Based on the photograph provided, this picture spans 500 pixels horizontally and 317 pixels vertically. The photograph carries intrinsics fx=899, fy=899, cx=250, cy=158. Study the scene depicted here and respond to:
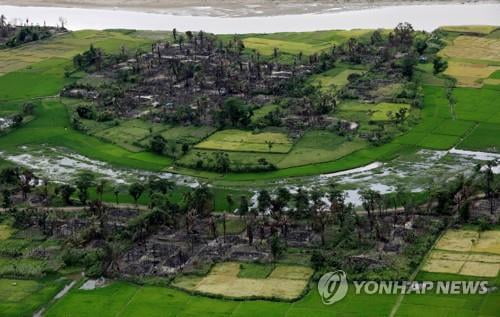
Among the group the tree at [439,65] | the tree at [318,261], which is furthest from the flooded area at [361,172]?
the tree at [439,65]

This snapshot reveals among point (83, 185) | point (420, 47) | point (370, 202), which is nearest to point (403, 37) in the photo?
point (420, 47)

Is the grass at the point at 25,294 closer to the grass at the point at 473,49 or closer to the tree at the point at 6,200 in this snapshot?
the tree at the point at 6,200

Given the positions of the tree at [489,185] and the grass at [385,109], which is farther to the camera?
the grass at [385,109]

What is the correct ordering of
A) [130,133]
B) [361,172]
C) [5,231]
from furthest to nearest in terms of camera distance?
[130,133] < [361,172] < [5,231]

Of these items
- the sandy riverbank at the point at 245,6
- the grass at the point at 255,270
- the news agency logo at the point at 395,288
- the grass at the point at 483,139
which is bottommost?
the grass at the point at 255,270

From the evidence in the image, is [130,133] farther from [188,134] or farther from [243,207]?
[243,207]
